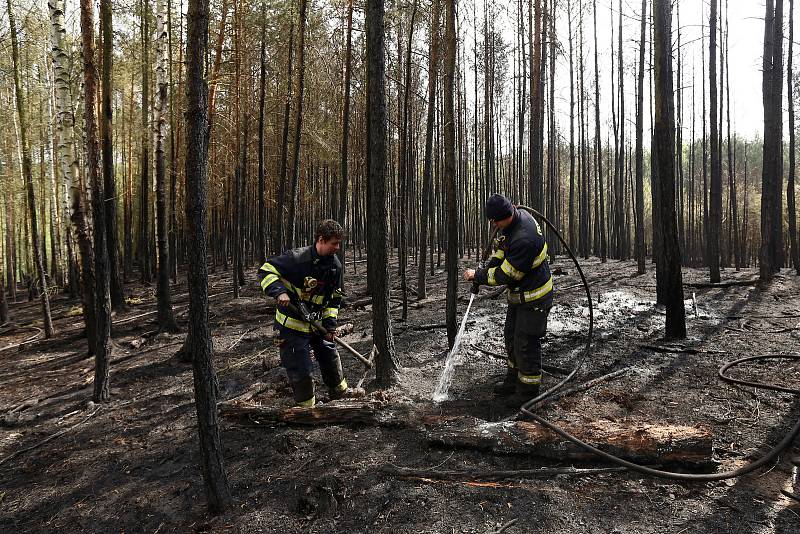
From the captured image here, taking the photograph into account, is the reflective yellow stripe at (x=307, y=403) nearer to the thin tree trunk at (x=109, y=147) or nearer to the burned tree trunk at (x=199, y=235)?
the burned tree trunk at (x=199, y=235)

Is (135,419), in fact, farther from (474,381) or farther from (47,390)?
(474,381)

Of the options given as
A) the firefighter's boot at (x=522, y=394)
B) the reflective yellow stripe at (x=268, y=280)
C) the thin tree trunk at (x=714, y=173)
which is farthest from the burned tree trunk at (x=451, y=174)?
the thin tree trunk at (x=714, y=173)

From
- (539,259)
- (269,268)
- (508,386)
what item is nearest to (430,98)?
(539,259)

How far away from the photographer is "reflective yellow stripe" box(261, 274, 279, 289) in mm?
4078

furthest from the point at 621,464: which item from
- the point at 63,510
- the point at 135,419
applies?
the point at 135,419

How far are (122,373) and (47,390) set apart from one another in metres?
0.92

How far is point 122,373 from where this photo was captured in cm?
663

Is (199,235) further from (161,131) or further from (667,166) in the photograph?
(161,131)

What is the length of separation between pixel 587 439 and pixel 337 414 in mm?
2088

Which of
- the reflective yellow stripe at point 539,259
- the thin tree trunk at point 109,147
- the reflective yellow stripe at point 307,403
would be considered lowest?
the reflective yellow stripe at point 307,403

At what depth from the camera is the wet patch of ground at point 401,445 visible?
273cm

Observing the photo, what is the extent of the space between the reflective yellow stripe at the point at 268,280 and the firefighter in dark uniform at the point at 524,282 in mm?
2072

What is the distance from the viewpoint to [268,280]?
13.5 ft

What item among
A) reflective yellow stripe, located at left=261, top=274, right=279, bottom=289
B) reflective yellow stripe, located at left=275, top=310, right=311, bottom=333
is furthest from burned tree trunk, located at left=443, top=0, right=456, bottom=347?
reflective yellow stripe, located at left=261, top=274, right=279, bottom=289
